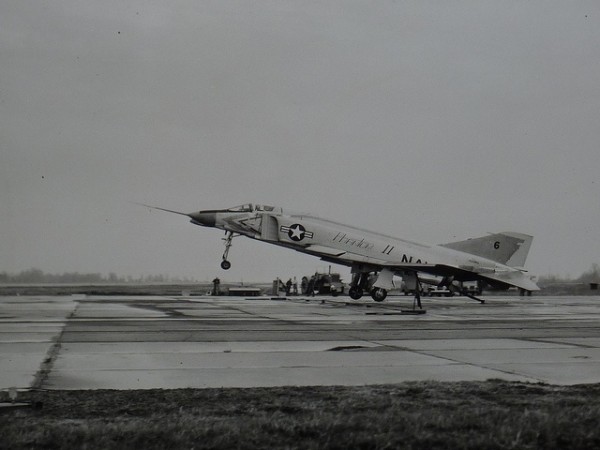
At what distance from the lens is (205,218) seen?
3331 centimetres

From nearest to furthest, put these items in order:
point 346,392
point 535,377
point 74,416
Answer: point 74,416 < point 346,392 < point 535,377

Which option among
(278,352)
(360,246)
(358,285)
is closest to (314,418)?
(278,352)

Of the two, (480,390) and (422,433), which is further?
(480,390)

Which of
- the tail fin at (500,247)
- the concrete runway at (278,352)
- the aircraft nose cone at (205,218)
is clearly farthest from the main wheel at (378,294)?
the concrete runway at (278,352)

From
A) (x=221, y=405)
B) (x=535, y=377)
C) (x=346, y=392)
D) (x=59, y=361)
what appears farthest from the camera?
(x=59, y=361)

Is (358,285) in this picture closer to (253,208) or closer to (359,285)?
(359,285)

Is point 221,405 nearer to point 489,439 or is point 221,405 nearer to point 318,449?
point 318,449

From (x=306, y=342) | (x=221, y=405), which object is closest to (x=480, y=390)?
(x=221, y=405)

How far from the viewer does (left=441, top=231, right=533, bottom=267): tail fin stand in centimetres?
3391

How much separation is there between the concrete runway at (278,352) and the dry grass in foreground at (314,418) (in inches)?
34.0

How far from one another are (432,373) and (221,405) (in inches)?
127

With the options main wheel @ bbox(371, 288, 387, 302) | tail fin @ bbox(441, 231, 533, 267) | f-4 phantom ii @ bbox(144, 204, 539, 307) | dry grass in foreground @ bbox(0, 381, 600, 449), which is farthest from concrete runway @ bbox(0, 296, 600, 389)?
tail fin @ bbox(441, 231, 533, 267)

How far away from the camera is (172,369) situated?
848cm

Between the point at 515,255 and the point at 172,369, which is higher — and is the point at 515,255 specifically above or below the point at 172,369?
above
